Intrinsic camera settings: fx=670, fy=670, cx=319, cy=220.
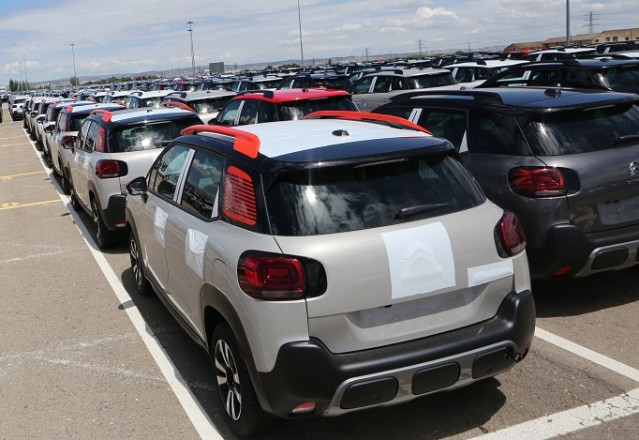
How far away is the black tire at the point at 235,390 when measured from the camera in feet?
11.4

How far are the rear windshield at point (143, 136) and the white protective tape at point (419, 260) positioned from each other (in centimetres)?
552

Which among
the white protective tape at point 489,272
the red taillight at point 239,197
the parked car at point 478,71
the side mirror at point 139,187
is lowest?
the white protective tape at point 489,272

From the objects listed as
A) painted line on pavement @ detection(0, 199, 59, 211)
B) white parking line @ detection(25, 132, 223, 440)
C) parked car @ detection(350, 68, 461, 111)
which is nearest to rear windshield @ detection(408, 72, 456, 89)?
parked car @ detection(350, 68, 461, 111)

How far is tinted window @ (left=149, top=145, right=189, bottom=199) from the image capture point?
482 cm

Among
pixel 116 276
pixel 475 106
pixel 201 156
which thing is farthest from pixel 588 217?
pixel 116 276

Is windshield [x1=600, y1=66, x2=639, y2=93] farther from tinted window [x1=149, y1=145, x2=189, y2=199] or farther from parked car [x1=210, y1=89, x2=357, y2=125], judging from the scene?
tinted window [x1=149, y1=145, x2=189, y2=199]

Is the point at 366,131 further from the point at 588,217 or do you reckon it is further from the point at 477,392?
the point at 588,217

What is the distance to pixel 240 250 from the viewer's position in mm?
3377

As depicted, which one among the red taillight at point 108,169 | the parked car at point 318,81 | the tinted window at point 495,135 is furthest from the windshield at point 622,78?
the parked car at point 318,81

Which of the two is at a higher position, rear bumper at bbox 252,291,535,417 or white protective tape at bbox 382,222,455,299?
white protective tape at bbox 382,222,455,299

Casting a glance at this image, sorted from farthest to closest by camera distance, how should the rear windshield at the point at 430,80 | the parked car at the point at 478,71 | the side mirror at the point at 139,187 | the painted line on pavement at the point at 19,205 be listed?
the parked car at the point at 478,71
the rear windshield at the point at 430,80
the painted line on pavement at the point at 19,205
the side mirror at the point at 139,187

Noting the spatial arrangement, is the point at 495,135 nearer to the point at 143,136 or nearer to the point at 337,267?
the point at 337,267

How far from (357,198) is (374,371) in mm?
860

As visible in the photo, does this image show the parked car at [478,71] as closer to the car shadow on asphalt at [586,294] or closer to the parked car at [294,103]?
the parked car at [294,103]
